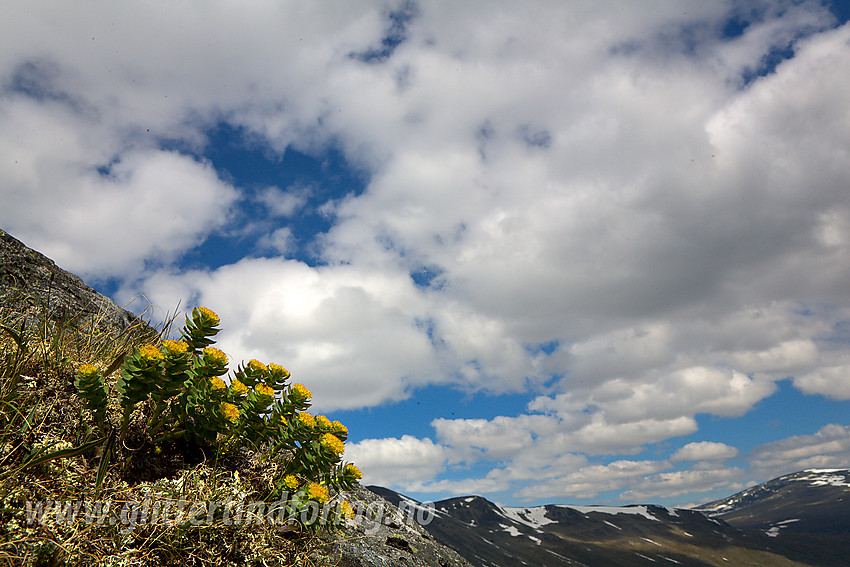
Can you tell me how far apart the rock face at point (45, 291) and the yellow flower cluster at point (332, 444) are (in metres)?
3.32

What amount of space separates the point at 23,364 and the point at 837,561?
283871 mm

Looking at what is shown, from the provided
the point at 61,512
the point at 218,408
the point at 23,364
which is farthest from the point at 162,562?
the point at 23,364

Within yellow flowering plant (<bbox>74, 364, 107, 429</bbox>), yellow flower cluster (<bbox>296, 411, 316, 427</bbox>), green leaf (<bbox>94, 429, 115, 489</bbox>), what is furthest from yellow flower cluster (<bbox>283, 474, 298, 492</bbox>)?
yellow flowering plant (<bbox>74, 364, 107, 429</bbox>)

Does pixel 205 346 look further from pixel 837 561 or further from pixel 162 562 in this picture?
pixel 837 561

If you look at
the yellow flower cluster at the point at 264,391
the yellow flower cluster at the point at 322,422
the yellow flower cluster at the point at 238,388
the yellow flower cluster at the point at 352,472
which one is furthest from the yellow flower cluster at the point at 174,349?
the yellow flower cluster at the point at 352,472

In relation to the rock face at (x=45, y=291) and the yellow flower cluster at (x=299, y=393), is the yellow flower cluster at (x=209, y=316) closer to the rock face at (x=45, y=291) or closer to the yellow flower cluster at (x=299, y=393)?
the yellow flower cluster at (x=299, y=393)

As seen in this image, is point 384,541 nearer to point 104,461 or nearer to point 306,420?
point 306,420

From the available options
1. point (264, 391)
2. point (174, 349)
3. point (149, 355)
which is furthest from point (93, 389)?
point (264, 391)

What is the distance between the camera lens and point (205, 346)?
13.5 feet

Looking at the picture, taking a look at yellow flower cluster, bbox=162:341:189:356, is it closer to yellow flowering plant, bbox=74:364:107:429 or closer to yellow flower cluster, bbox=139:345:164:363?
yellow flower cluster, bbox=139:345:164:363

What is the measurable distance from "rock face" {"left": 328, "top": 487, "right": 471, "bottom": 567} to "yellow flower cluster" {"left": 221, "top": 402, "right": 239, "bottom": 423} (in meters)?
1.33

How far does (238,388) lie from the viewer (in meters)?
3.90

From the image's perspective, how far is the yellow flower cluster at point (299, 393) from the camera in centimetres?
413

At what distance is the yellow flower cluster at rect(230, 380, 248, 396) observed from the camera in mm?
3883
